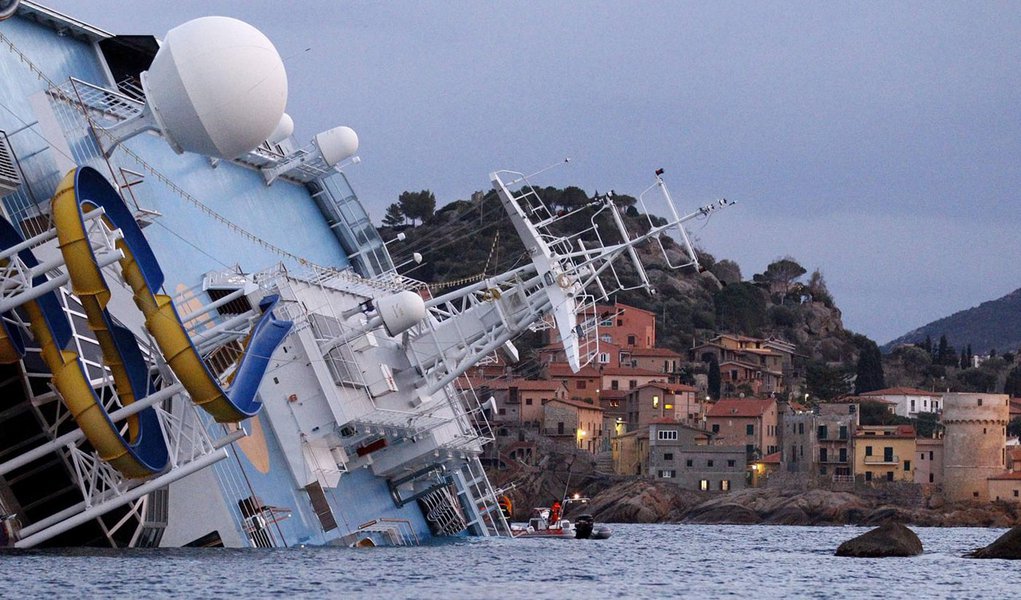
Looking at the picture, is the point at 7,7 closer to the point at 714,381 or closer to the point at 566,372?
the point at 566,372

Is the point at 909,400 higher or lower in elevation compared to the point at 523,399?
lower

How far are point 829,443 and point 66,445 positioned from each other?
3980 inches

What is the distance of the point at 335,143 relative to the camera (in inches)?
2480

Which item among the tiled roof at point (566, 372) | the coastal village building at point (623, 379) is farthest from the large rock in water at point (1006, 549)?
the tiled roof at point (566, 372)

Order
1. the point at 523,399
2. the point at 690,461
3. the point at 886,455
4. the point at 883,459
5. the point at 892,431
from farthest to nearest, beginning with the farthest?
the point at 523,399
the point at 892,431
the point at 886,455
the point at 883,459
the point at 690,461

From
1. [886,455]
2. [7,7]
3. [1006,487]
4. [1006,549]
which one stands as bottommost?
[1006,487]

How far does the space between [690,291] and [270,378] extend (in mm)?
147974

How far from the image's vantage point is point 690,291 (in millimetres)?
193375

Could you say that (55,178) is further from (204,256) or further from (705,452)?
(705,452)

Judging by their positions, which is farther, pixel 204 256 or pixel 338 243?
pixel 338 243

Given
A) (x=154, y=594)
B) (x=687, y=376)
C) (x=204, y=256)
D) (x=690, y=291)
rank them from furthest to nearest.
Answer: (x=690, y=291) < (x=687, y=376) < (x=204, y=256) < (x=154, y=594)

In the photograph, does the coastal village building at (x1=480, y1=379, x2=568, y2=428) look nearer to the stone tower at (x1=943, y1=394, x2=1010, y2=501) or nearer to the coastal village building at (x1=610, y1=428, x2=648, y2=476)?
the coastal village building at (x1=610, y1=428, x2=648, y2=476)

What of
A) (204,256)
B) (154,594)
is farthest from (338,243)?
(154,594)

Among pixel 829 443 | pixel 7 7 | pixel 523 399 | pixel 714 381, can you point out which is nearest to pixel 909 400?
pixel 714 381
